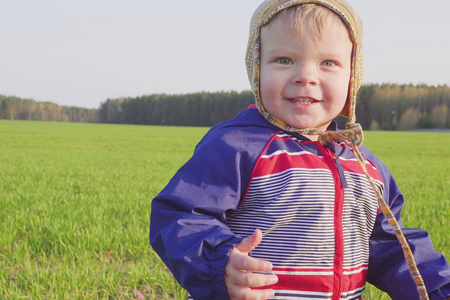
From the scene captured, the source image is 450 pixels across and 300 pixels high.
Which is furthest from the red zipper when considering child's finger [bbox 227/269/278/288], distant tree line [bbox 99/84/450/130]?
distant tree line [bbox 99/84/450/130]

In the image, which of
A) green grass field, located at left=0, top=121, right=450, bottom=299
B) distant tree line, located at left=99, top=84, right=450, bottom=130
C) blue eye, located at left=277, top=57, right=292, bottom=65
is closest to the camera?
blue eye, located at left=277, top=57, right=292, bottom=65

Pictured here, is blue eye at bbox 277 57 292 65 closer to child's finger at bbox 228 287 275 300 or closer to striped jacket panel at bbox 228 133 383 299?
striped jacket panel at bbox 228 133 383 299

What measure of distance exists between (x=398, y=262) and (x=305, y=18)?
100cm

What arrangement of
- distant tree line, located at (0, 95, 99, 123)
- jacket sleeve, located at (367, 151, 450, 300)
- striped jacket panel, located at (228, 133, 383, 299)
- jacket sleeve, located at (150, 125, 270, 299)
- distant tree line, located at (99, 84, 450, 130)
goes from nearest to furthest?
jacket sleeve, located at (150, 125, 270, 299)
striped jacket panel, located at (228, 133, 383, 299)
jacket sleeve, located at (367, 151, 450, 300)
distant tree line, located at (99, 84, 450, 130)
distant tree line, located at (0, 95, 99, 123)

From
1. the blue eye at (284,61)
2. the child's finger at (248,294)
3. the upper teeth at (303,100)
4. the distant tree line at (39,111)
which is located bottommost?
the child's finger at (248,294)

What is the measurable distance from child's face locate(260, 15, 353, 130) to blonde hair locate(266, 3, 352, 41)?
0.04ft

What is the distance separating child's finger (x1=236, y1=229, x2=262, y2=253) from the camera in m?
1.24

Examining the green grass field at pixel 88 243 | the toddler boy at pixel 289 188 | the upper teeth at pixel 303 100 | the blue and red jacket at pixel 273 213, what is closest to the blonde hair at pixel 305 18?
the toddler boy at pixel 289 188

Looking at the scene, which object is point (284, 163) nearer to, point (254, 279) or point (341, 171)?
point (341, 171)

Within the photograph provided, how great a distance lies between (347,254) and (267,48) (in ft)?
2.57

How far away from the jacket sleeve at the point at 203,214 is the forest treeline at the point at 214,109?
75.1m

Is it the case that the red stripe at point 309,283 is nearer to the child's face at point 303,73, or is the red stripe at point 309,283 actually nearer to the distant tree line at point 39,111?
the child's face at point 303,73

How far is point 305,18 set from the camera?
5.14 ft

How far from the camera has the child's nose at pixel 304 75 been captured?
5.17 feet
